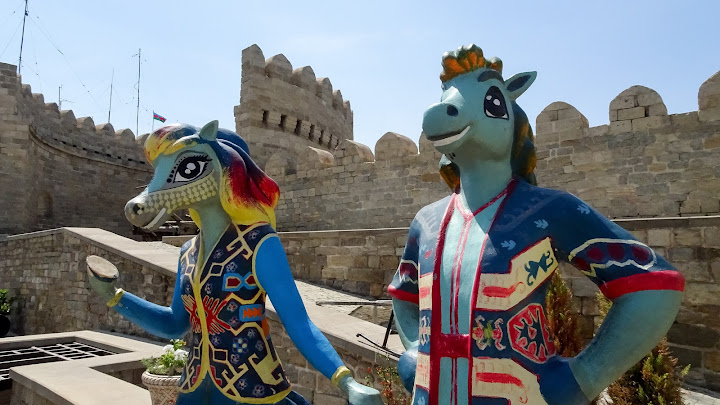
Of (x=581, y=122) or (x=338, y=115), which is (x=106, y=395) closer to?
(x=581, y=122)

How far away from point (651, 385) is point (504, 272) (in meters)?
2.76

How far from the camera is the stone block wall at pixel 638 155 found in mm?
8188

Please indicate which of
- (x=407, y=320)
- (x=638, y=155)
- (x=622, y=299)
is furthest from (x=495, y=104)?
(x=638, y=155)

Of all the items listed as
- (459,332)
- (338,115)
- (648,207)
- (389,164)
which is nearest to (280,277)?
(459,332)

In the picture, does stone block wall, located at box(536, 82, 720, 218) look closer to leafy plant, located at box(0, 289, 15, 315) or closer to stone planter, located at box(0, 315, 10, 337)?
stone planter, located at box(0, 315, 10, 337)

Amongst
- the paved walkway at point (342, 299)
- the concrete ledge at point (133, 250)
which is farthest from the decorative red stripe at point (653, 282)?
the concrete ledge at point (133, 250)

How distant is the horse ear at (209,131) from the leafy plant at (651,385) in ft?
9.27

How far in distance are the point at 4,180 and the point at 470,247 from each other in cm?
1686

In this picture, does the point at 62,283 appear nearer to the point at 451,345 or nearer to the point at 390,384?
the point at 390,384

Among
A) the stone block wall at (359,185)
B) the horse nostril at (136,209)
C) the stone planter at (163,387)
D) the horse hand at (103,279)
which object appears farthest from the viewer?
the stone block wall at (359,185)

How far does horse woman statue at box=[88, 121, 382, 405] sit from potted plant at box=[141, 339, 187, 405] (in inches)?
52.1

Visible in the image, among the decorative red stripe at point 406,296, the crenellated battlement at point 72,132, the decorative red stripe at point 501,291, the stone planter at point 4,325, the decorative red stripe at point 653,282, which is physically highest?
the crenellated battlement at point 72,132

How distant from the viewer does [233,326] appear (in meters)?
2.13

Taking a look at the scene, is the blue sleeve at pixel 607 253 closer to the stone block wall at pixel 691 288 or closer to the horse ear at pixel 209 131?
the horse ear at pixel 209 131
